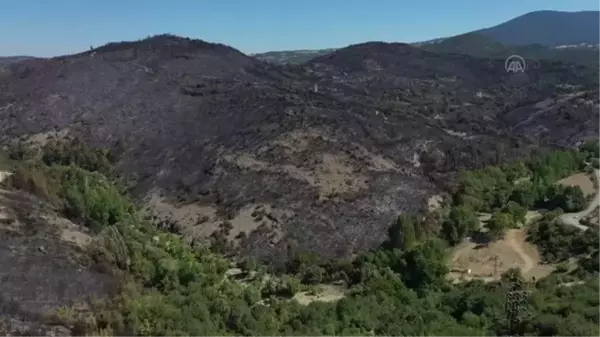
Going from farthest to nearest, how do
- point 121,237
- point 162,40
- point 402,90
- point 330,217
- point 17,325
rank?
point 402,90 < point 162,40 < point 330,217 < point 121,237 < point 17,325

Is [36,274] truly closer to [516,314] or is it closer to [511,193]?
[516,314]

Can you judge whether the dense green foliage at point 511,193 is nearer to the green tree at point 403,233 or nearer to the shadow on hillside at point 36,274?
the green tree at point 403,233

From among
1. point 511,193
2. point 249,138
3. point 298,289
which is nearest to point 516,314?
point 298,289

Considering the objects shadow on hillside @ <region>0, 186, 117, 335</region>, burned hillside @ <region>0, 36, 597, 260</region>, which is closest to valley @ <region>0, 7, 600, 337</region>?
shadow on hillside @ <region>0, 186, 117, 335</region>

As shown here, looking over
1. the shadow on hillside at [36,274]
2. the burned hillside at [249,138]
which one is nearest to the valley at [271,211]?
the shadow on hillside at [36,274]

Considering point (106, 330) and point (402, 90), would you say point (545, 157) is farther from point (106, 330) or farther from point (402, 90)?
point (402, 90)

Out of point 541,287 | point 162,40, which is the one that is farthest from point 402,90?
point 541,287
